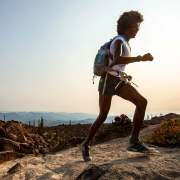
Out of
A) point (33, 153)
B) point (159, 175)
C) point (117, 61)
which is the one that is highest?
point (117, 61)

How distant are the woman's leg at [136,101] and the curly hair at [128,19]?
1.09 m

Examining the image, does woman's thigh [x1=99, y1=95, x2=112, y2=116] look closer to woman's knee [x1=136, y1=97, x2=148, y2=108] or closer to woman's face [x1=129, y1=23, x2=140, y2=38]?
woman's knee [x1=136, y1=97, x2=148, y2=108]

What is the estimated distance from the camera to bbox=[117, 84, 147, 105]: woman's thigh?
3.53 metres

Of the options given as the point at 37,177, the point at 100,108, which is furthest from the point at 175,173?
the point at 37,177

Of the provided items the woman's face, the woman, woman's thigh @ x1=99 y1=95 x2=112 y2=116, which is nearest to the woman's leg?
the woman

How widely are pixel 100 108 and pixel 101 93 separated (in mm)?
281

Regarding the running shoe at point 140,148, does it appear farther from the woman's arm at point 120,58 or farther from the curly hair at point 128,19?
the curly hair at point 128,19

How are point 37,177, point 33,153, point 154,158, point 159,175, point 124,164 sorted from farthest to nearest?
point 33,153, point 154,158, point 37,177, point 124,164, point 159,175

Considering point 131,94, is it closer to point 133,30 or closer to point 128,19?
point 133,30

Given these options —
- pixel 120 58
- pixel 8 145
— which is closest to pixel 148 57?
pixel 120 58

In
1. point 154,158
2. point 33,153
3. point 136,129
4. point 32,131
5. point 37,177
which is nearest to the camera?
point 37,177

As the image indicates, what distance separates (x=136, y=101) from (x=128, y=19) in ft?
4.93

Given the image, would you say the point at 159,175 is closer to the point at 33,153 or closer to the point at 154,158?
the point at 154,158

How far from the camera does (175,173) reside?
2.62 metres
